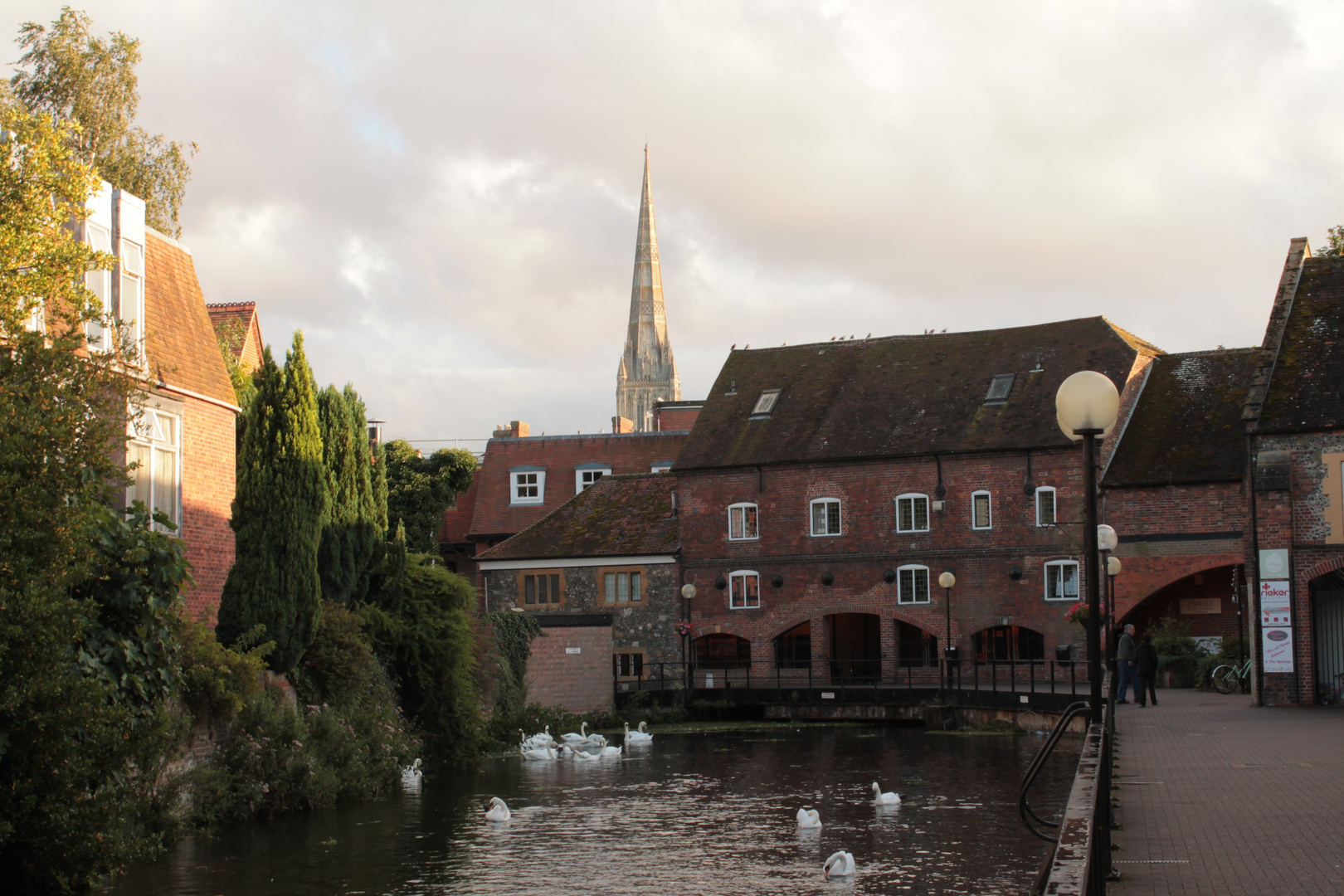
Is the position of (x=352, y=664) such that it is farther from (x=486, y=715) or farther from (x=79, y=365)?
(x=79, y=365)

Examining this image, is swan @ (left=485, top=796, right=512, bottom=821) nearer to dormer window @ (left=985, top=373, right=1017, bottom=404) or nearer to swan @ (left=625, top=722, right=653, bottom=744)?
swan @ (left=625, top=722, right=653, bottom=744)

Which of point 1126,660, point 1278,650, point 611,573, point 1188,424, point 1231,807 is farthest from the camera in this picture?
point 611,573

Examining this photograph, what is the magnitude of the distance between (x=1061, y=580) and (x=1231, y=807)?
90.4 feet

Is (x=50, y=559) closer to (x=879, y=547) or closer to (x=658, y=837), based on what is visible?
(x=658, y=837)

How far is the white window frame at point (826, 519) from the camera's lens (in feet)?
142

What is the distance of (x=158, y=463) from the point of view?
2050 centimetres

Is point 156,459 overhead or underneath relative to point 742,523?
underneath

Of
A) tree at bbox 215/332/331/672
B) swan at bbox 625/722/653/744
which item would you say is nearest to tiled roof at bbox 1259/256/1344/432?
swan at bbox 625/722/653/744

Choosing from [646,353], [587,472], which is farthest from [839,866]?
[646,353]

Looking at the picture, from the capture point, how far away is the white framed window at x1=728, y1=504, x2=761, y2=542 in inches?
1752

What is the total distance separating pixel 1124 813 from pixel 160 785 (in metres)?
12.0

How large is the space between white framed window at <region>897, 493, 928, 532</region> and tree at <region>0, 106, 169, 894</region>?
3043 cm

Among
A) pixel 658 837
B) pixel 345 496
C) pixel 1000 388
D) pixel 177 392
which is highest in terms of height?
pixel 1000 388

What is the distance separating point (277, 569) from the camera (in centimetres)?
2103
